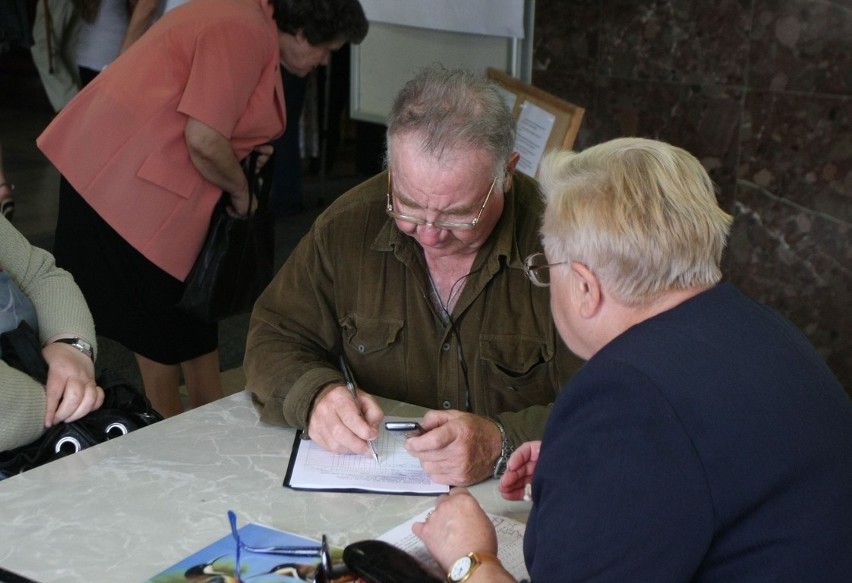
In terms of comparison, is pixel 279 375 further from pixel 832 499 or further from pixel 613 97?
pixel 613 97

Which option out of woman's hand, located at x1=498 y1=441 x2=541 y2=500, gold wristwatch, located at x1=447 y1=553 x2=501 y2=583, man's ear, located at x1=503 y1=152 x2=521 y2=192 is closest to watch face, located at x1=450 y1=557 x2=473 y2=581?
gold wristwatch, located at x1=447 y1=553 x2=501 y2=583

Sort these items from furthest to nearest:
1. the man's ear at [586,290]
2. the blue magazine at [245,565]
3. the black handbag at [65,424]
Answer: the black handbag at [65,424] → the blue magazine at [245,565] → the man's ear at [586,290]

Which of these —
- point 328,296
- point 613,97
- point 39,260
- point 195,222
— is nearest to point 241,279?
point 195,222

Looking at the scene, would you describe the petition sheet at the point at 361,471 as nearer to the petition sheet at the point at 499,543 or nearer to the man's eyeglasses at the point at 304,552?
the petition sheet at the point at 499,543

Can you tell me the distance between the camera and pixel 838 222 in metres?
3.55

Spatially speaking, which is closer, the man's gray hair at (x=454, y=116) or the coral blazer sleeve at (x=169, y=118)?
the man's gray hair at (x=454, y=116)

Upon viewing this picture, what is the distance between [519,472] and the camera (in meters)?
1.73

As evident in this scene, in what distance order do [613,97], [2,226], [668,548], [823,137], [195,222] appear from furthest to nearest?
[613,97], [823,137], [195,222], [2,226], [668,548]

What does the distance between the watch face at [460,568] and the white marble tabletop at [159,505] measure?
0.22 m

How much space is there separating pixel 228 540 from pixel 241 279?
6.16ft

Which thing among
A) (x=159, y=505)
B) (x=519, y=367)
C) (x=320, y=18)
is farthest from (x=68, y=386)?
(x=320, y=18)

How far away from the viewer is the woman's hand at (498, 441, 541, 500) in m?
1.72

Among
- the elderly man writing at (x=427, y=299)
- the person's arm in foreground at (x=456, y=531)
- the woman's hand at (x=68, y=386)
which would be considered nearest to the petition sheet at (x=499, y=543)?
the person's arm in foreground at (x=456, y=531)

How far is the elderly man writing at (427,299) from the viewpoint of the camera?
194cm
